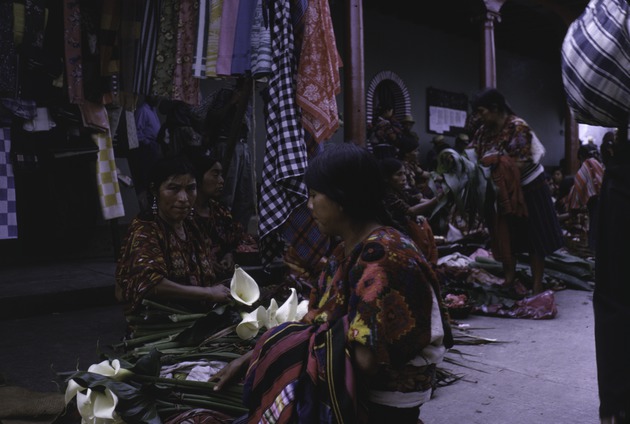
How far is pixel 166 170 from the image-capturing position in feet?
10.9

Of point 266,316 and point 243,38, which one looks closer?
point 266,316

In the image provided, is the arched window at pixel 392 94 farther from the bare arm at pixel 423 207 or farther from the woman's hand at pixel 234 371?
the woman's hand at pixel 234 371

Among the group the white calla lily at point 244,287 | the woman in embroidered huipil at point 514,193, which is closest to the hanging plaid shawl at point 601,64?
the white calla lily at point 244,287

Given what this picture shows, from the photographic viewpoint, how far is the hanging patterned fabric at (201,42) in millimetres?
3957

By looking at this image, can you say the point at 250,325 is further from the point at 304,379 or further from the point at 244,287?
the point at 304,379

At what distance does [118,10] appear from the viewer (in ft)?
13.8

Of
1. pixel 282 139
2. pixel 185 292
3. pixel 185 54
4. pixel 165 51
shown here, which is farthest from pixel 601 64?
pixel 165 51

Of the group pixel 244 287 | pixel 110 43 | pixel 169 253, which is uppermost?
pixel 110 43

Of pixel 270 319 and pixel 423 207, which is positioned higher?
pixel 423 207

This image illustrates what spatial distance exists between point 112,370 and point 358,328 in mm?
1073

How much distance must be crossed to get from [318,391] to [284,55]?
2431 millimetres

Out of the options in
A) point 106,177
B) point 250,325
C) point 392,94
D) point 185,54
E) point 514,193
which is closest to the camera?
point 250,325

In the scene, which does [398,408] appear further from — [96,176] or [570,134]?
[570,134]

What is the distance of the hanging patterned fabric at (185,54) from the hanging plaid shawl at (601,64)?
302 cm
